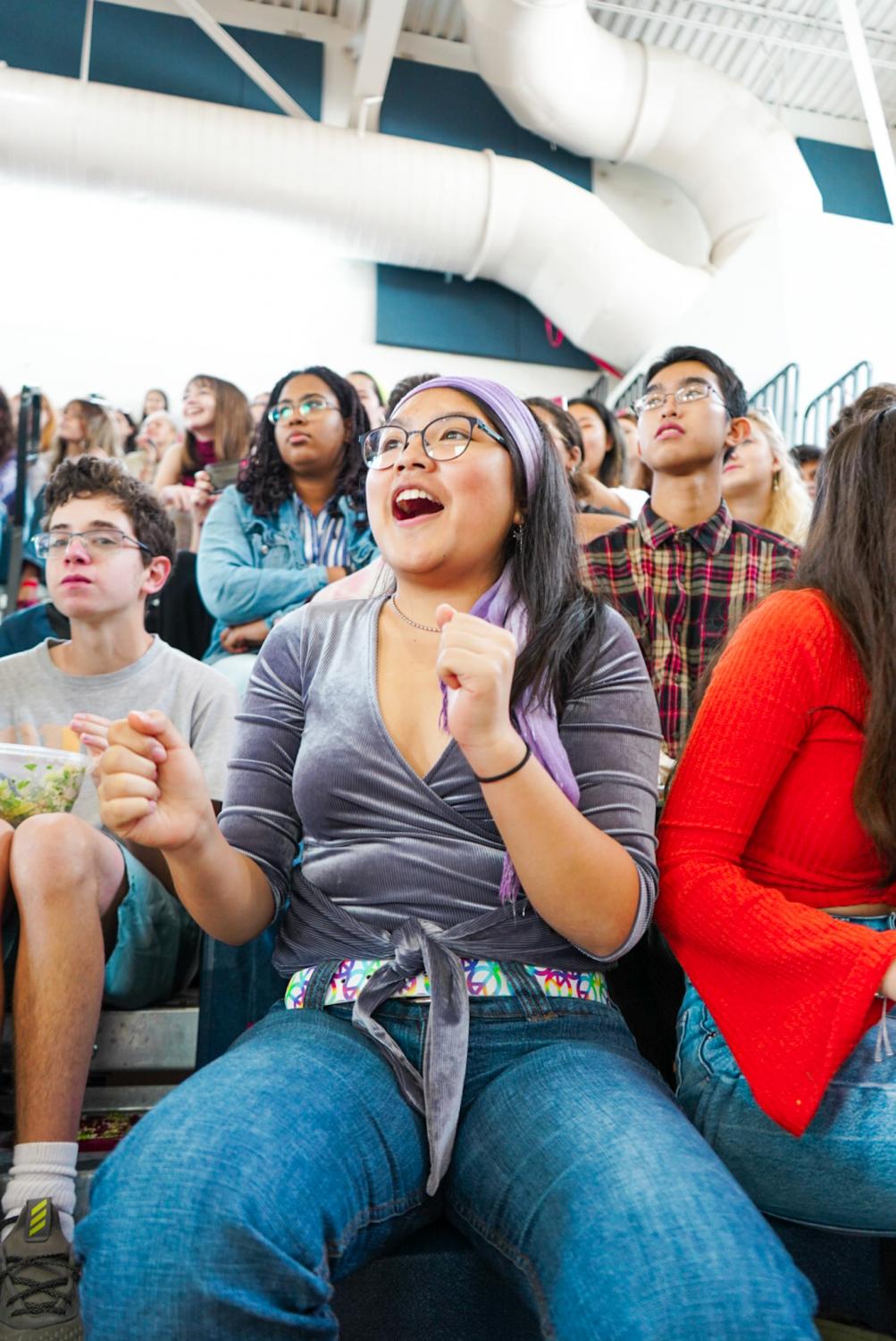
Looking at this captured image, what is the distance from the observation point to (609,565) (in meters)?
2.19

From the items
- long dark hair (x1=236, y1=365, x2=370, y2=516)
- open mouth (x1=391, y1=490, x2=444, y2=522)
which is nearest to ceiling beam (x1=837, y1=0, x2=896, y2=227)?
long dark hair (x1=236, y1=365, x2=370, y2=516)

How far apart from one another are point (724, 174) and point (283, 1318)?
710 centimetres

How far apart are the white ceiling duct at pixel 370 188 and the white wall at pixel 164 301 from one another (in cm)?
25

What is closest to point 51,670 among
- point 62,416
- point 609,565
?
point 609,565

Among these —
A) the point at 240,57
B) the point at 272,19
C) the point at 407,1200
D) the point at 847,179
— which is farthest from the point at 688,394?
the point at 847,179

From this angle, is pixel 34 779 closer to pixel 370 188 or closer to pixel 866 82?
pixel 866 82

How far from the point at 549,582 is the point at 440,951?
424mm

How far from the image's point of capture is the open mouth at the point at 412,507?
1.16 m

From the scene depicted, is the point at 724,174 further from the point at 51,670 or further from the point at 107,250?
the point at 51,670

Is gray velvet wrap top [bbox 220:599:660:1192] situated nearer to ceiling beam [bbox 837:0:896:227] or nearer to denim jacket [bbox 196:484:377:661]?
denim jacket [bbox 196:484:377:661]

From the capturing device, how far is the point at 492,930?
100 centimetres

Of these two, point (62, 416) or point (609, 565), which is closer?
point (609, 565)

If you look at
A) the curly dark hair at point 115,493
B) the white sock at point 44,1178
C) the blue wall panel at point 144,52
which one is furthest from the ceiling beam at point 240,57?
the white sock at point 44,1178

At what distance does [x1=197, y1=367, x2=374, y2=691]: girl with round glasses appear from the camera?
8.14 feet
